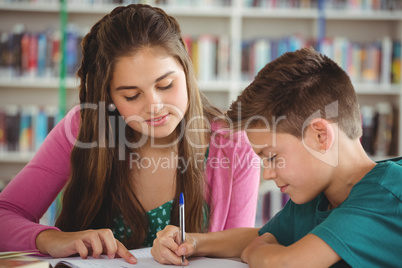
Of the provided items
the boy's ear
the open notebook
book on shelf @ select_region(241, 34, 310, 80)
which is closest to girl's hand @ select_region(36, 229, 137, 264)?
the open notebook

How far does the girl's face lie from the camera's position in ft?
3.62

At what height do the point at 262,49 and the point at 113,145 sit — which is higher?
the point at 262,49

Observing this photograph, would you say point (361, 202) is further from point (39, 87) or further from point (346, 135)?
point (39, 87)

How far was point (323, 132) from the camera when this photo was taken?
2.68 feet

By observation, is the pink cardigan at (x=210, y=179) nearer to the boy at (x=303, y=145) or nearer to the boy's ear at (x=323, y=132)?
the boy at (x=303, y=145)

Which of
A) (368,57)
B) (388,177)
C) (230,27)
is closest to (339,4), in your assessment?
(368,57)

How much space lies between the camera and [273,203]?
2.93m

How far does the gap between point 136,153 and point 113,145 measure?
3.2 inches

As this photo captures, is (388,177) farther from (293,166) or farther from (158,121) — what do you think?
(158,121)

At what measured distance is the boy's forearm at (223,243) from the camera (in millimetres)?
909

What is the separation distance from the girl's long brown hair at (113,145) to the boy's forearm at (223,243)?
0.24 metres

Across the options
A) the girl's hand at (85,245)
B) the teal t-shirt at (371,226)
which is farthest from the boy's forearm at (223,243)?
the teal t-shirt at (371,226)

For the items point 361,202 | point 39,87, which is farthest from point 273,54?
point 361,202

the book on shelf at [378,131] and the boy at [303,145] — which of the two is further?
the book on shelf at [378,131]
